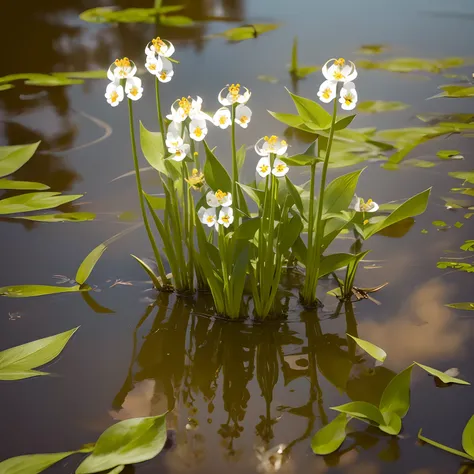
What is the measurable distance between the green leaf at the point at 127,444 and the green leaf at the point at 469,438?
36 centimetres

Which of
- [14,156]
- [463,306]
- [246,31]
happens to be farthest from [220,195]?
[246,31]

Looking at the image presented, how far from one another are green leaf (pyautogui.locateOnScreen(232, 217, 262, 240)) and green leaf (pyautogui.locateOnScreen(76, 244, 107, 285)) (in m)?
0.29

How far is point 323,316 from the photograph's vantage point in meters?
1.10

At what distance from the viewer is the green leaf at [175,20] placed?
8.79ft

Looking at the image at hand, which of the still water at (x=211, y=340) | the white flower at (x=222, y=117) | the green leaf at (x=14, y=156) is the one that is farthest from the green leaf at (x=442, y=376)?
the green leaf at (x=14, y=156)

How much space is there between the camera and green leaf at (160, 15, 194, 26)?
268 cm

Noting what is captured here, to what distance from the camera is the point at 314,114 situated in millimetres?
979

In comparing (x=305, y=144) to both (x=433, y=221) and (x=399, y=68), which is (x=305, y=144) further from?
(x=399, y=68)

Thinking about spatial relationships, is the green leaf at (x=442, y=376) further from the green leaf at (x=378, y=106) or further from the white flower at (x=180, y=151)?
the green leaf at (x=378, y=106)

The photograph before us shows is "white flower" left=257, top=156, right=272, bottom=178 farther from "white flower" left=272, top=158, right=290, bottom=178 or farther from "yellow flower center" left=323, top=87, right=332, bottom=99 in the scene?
"yellow flower center" left=323, top=87, right=332, bottom=99

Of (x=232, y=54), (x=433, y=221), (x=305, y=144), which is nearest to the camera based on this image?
(x=433, y=221)

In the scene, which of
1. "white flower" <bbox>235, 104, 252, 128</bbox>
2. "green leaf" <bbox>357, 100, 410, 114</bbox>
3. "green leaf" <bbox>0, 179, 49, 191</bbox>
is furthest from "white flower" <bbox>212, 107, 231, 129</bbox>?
"green leaf" <bbox>357, 100, 410, 114</bbox>

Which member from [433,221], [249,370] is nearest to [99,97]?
[433,221]

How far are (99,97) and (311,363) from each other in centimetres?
131
